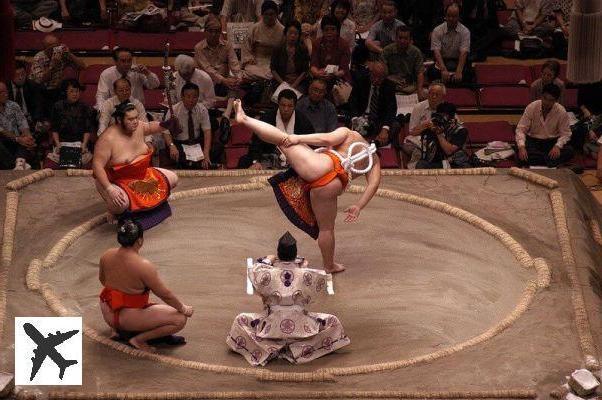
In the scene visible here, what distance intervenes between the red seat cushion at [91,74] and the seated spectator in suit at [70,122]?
61 cm

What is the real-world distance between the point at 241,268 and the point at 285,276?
0.95 m

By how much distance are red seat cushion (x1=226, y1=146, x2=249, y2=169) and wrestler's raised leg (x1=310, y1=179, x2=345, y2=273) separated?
1.49 meters

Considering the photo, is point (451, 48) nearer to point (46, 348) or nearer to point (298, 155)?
point (298, 155)

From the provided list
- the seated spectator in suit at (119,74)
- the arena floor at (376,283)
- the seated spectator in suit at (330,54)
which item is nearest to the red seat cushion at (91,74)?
the seated spectator in suit at (119,74)

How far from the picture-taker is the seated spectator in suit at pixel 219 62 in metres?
8.35

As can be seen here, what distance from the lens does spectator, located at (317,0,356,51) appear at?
8.60m

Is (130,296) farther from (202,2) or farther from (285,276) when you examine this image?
(202,2)

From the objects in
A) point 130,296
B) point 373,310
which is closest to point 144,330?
point 130,296

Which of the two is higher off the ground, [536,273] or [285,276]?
[285,276]

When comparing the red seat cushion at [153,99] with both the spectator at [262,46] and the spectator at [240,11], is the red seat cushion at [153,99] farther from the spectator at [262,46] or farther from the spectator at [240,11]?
the spectator at [240,11]

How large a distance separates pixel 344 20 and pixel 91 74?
148 cm

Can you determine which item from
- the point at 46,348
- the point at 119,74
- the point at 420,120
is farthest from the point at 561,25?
the point at 46,348

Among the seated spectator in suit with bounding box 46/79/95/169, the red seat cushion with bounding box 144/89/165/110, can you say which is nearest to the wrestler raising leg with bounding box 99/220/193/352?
Result: the seated spectator in suit with bounding box 46/79/95/169

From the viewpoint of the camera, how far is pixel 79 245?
700cm
